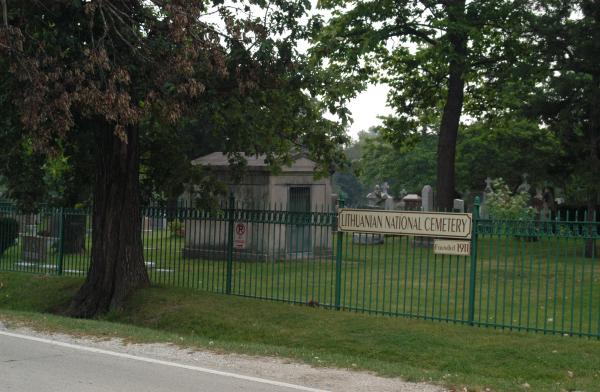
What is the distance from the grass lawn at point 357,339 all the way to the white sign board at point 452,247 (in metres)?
1.10

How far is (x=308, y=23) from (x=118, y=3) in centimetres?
333

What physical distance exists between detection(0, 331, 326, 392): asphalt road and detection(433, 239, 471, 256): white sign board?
427cm

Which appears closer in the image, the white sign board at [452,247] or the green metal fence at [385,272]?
the green metal fence at [385,272]

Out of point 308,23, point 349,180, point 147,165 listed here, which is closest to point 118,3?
point 308,23

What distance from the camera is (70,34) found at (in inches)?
505

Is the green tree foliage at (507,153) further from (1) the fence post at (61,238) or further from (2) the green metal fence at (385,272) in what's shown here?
(1) the fence post at (61,238)

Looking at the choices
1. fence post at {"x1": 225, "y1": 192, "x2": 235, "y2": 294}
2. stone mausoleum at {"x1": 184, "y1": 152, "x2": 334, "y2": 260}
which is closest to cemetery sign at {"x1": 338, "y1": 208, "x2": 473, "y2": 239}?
fence post at {"x1": 225, "y1": 192, "x2": 235, "y2": 294}

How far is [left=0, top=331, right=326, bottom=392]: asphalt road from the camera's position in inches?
318

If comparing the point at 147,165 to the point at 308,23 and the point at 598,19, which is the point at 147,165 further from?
the point at 598,19

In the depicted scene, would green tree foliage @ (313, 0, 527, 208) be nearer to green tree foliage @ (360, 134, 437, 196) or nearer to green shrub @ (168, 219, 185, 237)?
green shrub @ (168, 219, 185, 237)

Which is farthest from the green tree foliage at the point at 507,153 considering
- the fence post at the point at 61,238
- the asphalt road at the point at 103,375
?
the asphalt road at the point at 103,375

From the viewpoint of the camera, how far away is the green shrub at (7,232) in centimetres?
2106

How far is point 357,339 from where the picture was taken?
446 inches

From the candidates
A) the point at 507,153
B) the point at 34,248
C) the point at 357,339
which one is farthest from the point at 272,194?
the point at 507,153
